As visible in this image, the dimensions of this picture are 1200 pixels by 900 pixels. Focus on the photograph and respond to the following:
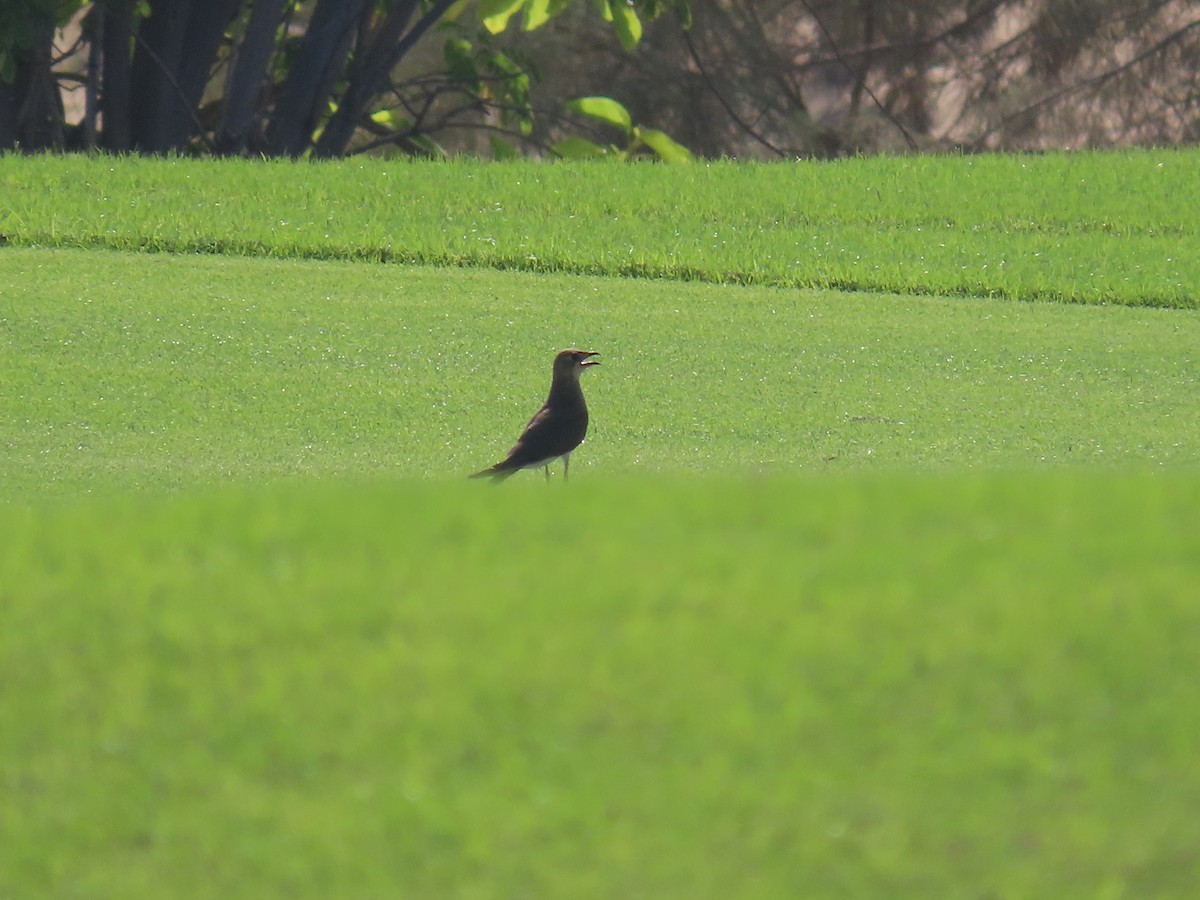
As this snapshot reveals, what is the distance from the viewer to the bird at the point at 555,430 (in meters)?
6.73

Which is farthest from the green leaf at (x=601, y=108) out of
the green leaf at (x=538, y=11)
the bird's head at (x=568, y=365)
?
the bird's head at (x=568, y=365)

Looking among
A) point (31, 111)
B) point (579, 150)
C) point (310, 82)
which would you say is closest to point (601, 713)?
point (310, 82)

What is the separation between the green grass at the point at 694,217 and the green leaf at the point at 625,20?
19.9 ft

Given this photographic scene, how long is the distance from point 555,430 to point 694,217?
741cm

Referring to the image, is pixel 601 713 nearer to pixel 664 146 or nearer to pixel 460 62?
pixel 664 146

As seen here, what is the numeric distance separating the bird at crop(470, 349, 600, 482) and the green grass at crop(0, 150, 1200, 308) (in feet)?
18.2

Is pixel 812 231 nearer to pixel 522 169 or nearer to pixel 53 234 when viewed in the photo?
pixel 522 169

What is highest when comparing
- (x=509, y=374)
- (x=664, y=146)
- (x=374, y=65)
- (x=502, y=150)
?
(x=374, y=65)

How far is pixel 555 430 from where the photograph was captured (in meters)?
6.79

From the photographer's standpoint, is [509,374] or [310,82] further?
[310,82]

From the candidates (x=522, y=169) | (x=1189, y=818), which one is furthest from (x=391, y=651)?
(x=522, y=169)

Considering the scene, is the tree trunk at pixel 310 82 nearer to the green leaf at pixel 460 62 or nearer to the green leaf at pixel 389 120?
the green leaf at pixel 460 62

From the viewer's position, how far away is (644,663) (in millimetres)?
4020

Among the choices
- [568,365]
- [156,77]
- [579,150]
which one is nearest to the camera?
[568,365]
